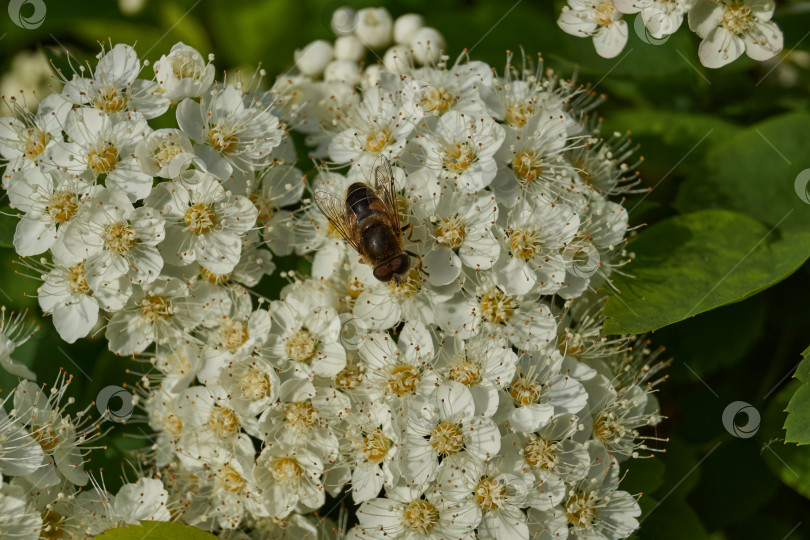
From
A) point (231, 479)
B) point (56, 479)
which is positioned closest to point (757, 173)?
point (231, 479)

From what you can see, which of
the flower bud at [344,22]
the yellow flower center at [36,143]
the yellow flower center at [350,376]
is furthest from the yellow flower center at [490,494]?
the flower bud at [344,22]

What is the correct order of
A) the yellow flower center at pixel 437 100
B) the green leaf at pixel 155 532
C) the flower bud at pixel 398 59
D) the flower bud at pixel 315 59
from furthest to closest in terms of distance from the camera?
the flower bud at pixel 315 59, the flower bud at pixel 398 59, the yellow flower center at pixel 437 100, the green leaf at pixel 155 532

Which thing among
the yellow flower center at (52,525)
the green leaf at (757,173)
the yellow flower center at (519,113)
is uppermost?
the yellow flower center at (519,113)

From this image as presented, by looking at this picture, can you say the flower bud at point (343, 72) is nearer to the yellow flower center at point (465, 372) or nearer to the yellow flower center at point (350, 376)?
the yellow flower center at point (350, 376)

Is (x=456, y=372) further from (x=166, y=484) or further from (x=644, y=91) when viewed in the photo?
(x=644, y=91)

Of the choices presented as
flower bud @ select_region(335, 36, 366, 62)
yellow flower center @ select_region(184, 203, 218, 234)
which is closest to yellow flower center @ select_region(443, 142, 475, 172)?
yellow flower center @ select_region(184, 203, 218, 234)
